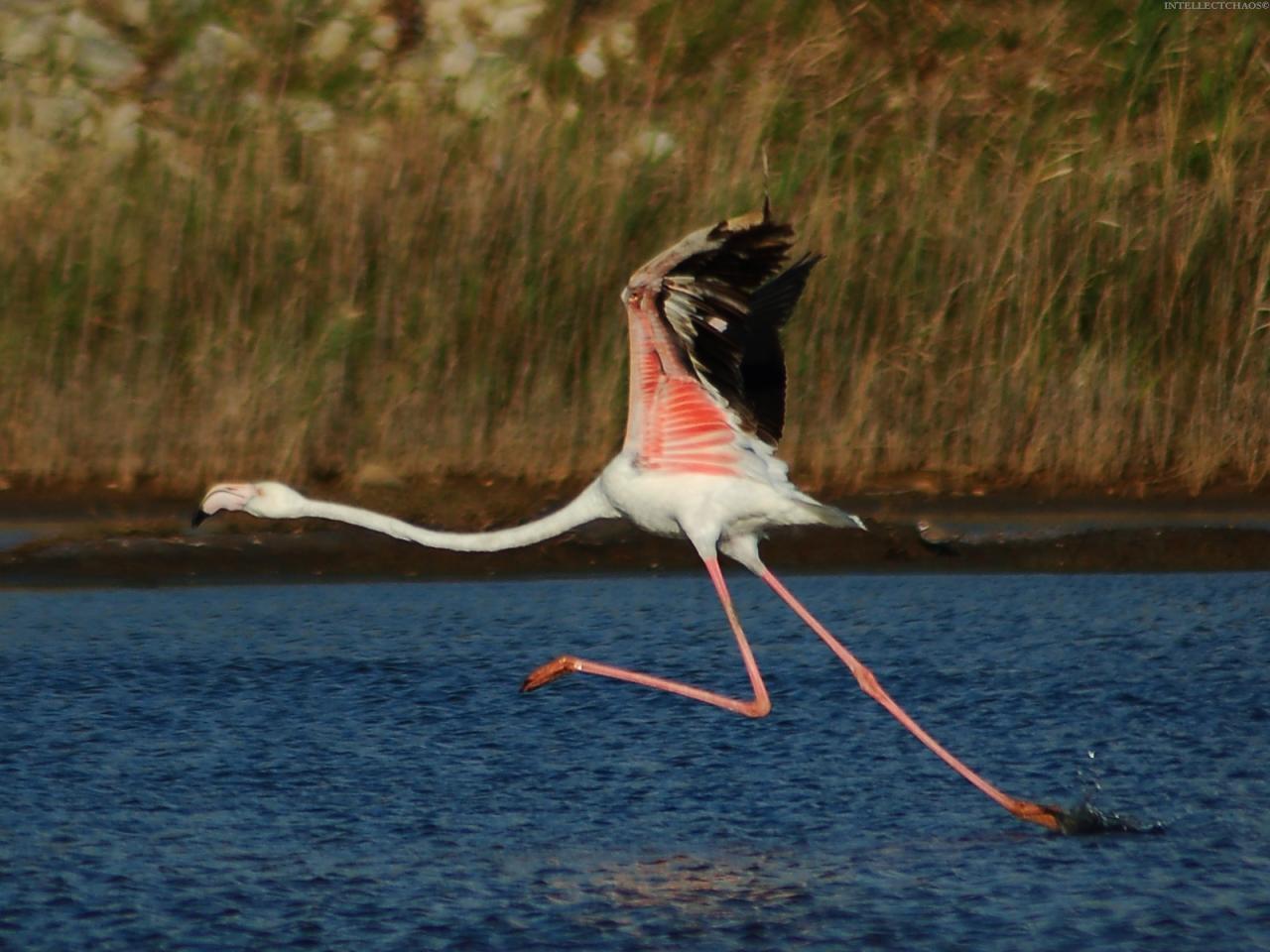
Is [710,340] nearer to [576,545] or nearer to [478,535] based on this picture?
[478,535]

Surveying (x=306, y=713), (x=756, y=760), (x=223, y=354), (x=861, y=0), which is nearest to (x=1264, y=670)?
(x=756, y=760)

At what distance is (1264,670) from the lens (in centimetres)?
770

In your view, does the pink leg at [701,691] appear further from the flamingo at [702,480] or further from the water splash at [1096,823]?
the water splash at [1096,823]

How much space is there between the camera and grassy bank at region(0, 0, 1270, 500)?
1008cm

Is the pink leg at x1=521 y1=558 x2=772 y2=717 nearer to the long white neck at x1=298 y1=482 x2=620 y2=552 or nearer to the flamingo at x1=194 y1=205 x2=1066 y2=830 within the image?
the flamingo at x1=194 y1=205 x2=1066 y2=830

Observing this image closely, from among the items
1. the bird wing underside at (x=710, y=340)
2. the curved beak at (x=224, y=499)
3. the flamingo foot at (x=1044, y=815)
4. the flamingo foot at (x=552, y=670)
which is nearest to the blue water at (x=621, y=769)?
the flamingo foot at (x=1044, y=815)

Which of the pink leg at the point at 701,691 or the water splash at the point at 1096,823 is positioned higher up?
the pink leg at the point at 701,691

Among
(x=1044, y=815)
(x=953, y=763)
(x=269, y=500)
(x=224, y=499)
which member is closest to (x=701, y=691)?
(x=953, y=763)

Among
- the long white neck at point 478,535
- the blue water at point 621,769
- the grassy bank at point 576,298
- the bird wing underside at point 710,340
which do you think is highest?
the grassy bank at point 576,298

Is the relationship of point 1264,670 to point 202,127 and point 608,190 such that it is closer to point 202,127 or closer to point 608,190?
point 608,190

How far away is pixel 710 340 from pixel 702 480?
0.71 m

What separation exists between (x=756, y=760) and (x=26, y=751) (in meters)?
2.19

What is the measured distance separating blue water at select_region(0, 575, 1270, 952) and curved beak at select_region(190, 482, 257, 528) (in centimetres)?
78

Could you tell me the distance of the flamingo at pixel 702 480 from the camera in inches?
243
